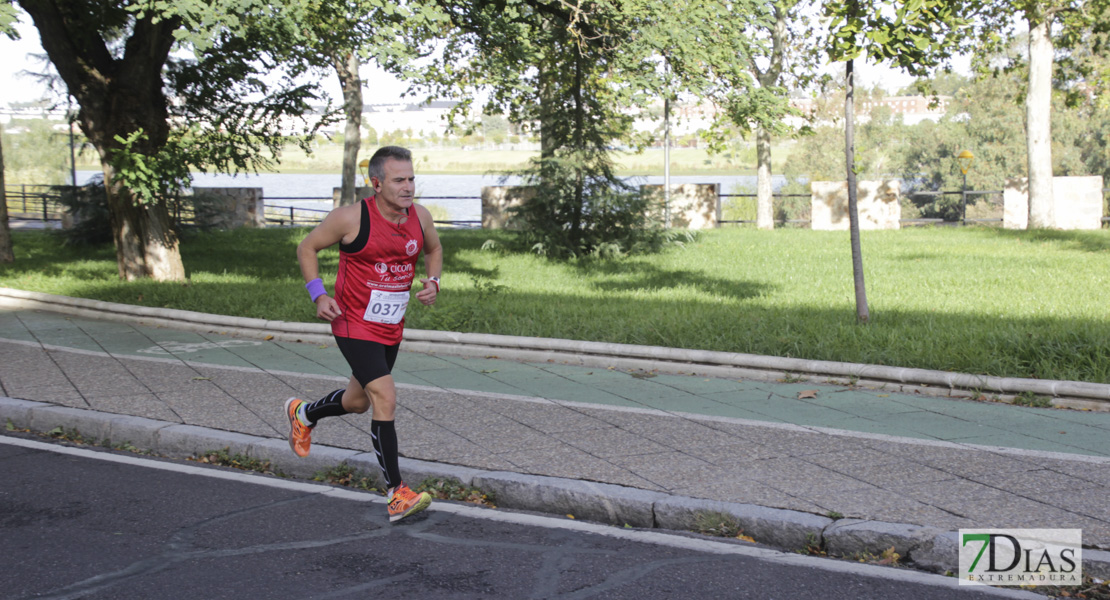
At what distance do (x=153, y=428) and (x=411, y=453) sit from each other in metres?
1.87

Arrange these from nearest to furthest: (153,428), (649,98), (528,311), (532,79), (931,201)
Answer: (153,428) → (528,311) → (649,98) → (532,79) → (931,201)

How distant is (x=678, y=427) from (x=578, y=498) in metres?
1.44

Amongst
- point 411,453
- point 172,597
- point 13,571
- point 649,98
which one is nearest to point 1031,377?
point 411,453

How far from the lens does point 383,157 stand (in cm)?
475

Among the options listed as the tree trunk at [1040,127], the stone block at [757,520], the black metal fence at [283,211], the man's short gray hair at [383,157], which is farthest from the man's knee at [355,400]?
the tree trunk at [1040,127]

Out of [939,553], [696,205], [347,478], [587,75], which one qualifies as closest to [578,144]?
[587,75]

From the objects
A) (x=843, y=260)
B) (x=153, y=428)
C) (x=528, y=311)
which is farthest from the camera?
(x=843, y=260)

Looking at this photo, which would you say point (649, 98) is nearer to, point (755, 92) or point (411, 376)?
point (755, 92)

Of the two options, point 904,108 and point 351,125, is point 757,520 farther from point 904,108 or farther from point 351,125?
point 904,108

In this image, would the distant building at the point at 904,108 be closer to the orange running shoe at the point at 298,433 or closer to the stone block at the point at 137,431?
the stone block at the point at 137,431

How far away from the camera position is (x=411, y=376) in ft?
26.9

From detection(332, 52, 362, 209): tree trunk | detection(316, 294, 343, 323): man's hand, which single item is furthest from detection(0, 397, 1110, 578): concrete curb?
detection(332, 52, 362, 209): tree trunk

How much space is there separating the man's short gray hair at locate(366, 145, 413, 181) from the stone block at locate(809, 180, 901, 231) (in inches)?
903

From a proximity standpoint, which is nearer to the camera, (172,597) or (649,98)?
(172,597)
